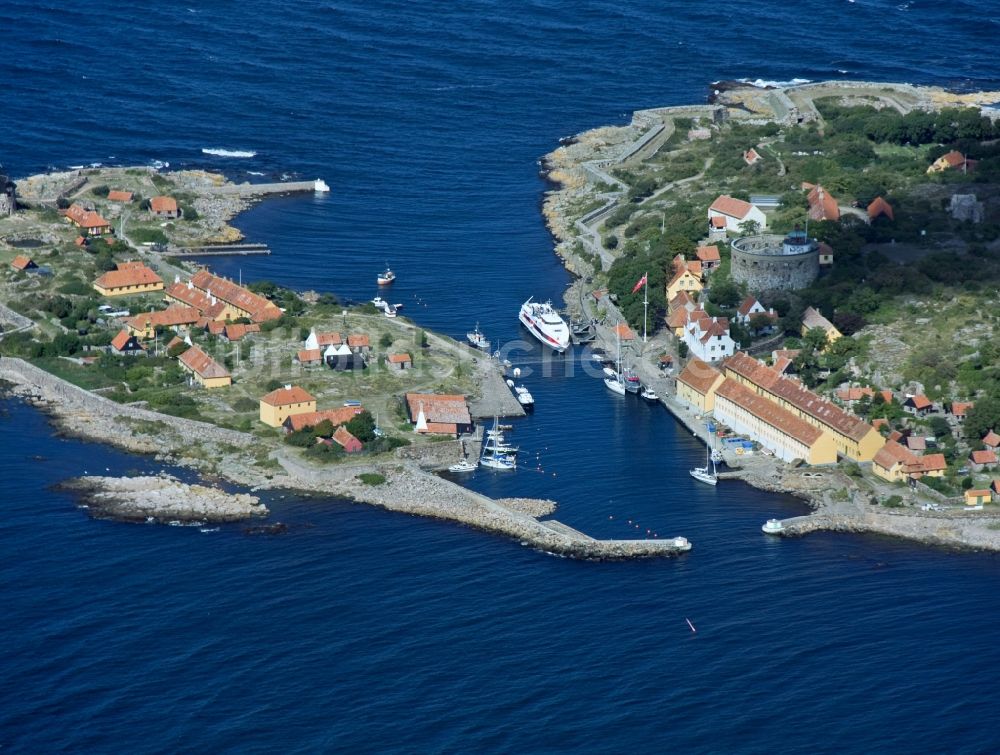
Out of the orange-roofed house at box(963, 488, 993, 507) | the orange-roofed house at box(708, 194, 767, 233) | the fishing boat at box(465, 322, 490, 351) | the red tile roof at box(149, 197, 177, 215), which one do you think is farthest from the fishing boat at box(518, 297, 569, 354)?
the red tile roof at box(149, 197, 177, 215)

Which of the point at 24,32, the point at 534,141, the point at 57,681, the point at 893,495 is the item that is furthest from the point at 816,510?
the point at 24,32

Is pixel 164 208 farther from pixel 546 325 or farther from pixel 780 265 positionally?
pixel 780 265

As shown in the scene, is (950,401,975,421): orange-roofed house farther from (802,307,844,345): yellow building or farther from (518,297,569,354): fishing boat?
(518,297,569,354): fishing boat

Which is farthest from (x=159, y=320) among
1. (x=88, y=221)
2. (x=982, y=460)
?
(x=982, y=460)

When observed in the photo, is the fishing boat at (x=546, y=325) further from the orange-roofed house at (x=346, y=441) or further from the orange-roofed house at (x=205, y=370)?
the orange-roofed house at (x=346, y=441)

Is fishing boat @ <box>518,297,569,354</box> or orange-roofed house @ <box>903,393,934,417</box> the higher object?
orange-roofed house @ <box>903,393,934,417</box>

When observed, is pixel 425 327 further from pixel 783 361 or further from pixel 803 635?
pixel 803 635
